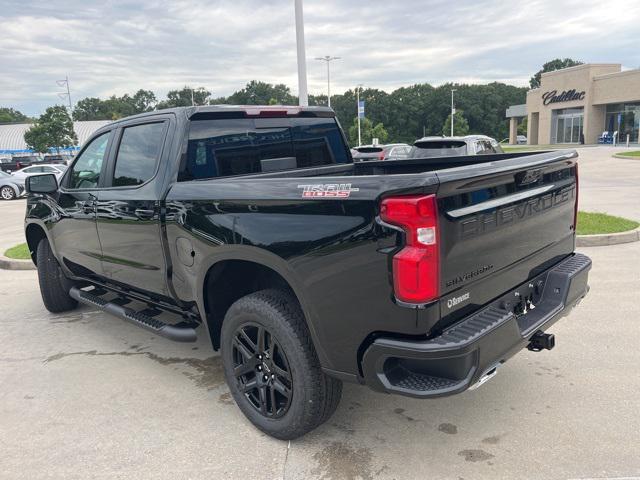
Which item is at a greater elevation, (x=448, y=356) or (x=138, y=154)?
(x=138, y=154)

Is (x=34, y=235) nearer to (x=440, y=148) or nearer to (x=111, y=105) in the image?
(x=440, y=148)

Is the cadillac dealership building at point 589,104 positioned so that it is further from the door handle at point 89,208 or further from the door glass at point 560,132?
the door handle at point 89,208

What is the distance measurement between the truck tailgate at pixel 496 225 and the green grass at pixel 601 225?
4914mm

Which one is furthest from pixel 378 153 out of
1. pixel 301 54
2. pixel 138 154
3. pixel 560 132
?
pixel 560 132

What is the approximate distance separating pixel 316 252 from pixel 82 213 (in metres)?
2.80

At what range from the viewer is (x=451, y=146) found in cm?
1159

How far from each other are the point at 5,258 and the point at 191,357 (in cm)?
538

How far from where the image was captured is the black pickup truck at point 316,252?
2.33 metres

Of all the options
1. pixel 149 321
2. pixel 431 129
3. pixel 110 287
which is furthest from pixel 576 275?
pixel 431 129

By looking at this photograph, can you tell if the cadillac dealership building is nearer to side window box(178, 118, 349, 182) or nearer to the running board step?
side window box(178, 118, 349, 182)

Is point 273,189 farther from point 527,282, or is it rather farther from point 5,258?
point 5,258

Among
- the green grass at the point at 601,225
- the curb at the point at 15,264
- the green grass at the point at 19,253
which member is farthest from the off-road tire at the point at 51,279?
Answer: the green grass at the point at 601,225

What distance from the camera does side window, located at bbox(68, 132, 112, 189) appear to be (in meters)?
4.42

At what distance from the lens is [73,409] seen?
3.56 m
